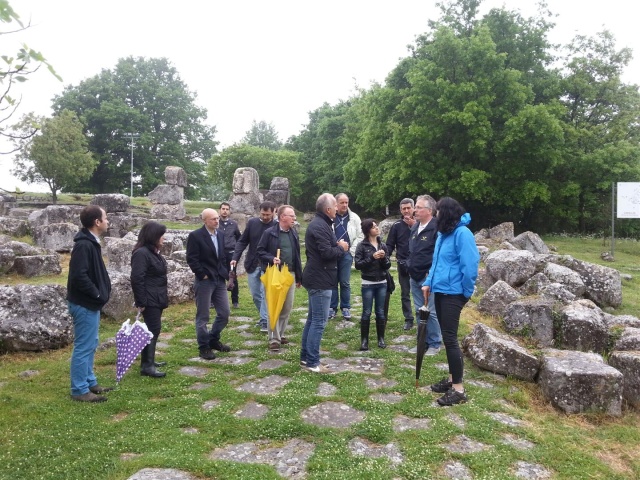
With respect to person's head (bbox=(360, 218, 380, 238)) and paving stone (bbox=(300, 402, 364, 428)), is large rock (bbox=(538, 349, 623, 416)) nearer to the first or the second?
paving stone (bbox=(300, 402, 364, 428))

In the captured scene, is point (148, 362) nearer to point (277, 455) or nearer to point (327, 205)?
point (277, 455)

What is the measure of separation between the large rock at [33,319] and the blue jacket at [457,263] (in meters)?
5.57

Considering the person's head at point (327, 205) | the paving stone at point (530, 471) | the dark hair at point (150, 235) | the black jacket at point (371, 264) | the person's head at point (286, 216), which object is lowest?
the paving stone at point (530, 471)

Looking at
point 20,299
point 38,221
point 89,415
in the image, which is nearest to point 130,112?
point 38,221

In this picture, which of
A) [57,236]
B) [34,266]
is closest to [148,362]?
[34,266]

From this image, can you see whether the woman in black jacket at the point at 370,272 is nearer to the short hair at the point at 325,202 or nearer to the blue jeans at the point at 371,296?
the blue jeans at the point at 371,296

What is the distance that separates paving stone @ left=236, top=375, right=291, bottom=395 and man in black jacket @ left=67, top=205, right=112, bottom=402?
62.8 inches

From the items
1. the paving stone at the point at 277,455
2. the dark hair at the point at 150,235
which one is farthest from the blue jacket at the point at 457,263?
the dark hair at the point at 150,235

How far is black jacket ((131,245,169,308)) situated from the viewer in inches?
237

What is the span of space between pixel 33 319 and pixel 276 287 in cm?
362

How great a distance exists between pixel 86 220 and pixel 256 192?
17.6 m

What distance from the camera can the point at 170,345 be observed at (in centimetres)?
763

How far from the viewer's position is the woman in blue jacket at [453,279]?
525 cm

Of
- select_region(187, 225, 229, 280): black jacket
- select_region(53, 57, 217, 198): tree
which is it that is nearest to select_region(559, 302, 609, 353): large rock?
select_region(187, 225, 229, 280): black jacket
